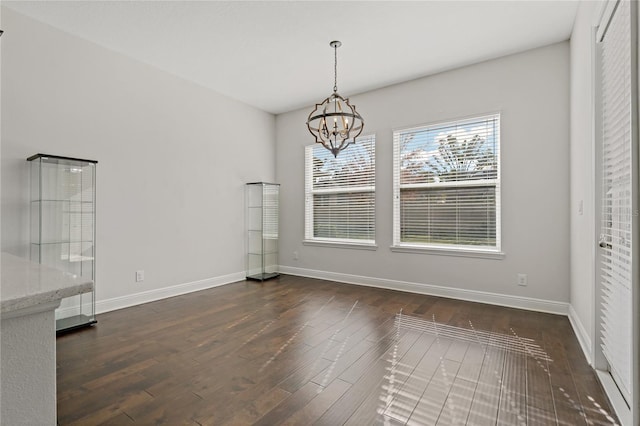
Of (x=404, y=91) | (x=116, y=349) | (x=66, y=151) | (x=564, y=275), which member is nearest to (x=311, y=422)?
(x=116, y=349)

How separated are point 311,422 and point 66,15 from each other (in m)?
3.91

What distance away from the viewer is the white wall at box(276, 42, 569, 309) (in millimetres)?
3449

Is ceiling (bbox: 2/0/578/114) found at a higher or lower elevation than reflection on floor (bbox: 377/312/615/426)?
higher

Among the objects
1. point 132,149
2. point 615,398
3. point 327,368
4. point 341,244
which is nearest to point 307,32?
point 132,149

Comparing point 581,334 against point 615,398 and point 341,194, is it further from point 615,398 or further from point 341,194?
point 341,194

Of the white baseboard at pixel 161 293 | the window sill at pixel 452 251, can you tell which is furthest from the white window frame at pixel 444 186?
the white baseboard at pixel 161 293

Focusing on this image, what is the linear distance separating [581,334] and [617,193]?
1.44 meters

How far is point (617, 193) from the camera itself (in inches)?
74.3

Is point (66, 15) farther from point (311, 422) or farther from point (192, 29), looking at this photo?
point (311, 422)

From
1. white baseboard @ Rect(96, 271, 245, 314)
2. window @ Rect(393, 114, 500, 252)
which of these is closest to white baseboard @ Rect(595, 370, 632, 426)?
window @ Rect(393, 114, 500, 252)

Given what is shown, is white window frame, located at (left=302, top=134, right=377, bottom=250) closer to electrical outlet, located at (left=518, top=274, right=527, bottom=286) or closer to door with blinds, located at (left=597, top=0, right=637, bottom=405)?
electrical outlet, located at (left=518, top=274, right=527, bottom=286)

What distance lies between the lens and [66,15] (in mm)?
2969

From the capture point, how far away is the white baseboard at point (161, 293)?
3.54m

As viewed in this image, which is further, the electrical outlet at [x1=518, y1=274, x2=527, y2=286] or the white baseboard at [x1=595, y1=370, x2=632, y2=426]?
the electrical outlet at [x1=518, y1=274, x2=527, y2=286]
